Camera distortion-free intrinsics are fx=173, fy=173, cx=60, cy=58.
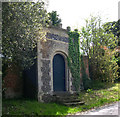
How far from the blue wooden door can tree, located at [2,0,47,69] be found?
11.9 feet

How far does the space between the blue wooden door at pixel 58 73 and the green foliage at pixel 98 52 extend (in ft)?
22.6

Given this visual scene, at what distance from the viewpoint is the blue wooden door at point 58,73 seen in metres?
Answer: 11.7

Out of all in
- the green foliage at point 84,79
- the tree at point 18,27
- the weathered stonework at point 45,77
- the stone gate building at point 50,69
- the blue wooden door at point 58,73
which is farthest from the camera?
the green foliage at point 84,79

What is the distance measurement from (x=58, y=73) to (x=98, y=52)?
789 centimetres

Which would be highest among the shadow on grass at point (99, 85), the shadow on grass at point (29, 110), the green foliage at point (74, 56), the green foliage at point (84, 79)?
the green foliage at point (74, 56)

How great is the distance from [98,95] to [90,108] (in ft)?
12.2

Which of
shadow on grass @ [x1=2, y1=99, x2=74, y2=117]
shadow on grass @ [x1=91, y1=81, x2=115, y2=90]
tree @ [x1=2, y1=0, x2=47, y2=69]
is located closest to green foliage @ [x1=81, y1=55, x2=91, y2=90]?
shadow on grass @ [x1=91, y1=81, x2=115, y2=90]

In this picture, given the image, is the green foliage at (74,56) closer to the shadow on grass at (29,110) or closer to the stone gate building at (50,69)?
the stone gate building at (50,69)

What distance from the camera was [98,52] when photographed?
60.6 feet

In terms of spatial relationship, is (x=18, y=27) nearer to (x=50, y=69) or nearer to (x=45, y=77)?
(x=45, y=77)

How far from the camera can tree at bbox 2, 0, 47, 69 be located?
23.9 feet

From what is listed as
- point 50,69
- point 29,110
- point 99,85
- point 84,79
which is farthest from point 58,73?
point 99,85

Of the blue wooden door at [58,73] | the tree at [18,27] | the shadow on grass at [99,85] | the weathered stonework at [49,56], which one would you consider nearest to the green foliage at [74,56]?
the weathered stonework at [49,56]

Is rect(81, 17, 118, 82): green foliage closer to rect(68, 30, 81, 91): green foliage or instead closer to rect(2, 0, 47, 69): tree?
rect(68, 30, 81, 91): green foliage
